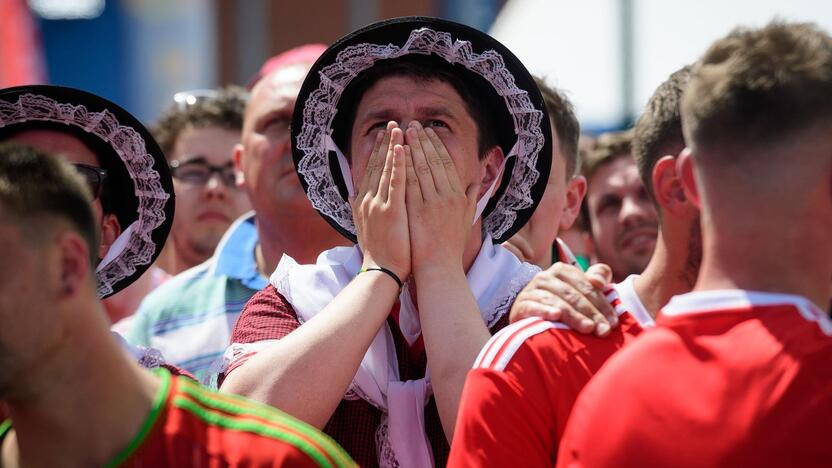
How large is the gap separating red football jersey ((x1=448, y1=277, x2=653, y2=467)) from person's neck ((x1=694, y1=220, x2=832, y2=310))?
1.74 ft

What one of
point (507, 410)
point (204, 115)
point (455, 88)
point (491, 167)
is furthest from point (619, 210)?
point (507, 410)

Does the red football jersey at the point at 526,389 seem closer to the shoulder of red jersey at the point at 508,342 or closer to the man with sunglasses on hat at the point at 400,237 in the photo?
the shoulder of red jersey at the point at 508,342

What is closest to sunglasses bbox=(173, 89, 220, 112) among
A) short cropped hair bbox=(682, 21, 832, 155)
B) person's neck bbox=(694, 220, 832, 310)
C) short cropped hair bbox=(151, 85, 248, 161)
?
short cropped hair bbox=(151, 85, 248, 161)

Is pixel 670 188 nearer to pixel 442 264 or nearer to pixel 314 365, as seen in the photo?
pixel 442 264

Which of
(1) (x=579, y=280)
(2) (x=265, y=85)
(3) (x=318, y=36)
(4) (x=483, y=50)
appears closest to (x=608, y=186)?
(2) (x=265, y=85)

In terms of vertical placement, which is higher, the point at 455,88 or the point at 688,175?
the point at 688,175

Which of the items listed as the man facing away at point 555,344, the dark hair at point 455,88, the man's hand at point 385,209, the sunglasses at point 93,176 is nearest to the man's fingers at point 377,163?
the man's hand at point 385,209

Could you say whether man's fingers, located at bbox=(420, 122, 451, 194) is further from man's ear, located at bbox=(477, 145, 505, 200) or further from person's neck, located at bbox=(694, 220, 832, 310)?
person's neck, located at bbox=(694, 220, 832, 310)

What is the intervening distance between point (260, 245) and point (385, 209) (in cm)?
176

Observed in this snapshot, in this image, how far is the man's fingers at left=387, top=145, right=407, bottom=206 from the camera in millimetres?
3131

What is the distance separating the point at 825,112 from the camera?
2139mm

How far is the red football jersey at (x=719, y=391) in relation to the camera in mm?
1986

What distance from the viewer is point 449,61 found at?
328 cm

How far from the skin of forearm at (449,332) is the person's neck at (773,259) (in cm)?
86
